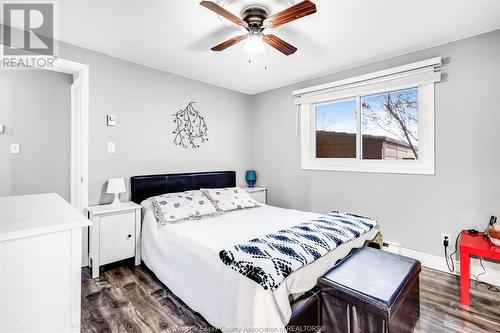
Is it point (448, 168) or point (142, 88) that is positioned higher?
point (142, 88)

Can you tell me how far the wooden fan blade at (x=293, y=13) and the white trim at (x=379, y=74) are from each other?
1648 mm

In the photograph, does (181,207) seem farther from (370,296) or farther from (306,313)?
A: (370,296)

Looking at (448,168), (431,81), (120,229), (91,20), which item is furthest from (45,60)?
(448,168)

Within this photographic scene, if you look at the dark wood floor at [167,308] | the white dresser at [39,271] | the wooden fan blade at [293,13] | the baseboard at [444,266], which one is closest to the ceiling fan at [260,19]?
the wooden fan blade at [293,13]

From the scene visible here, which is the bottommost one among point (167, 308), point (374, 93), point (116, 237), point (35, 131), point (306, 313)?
point (167, 308)

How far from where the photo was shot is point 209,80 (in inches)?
141

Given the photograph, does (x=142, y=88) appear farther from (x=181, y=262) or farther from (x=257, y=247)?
(x=257, y=247)

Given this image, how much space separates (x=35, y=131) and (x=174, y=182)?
1.79 metres

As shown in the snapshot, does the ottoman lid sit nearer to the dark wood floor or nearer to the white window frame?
the dark wood floor

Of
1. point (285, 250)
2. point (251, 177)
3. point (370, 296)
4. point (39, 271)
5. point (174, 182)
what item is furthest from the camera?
point (251, 177)

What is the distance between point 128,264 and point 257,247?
6.12 ft

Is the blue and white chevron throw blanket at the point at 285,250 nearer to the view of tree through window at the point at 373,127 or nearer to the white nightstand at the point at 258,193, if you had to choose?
the view of tree through window at the point at 373,127

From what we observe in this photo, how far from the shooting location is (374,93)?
2996mm

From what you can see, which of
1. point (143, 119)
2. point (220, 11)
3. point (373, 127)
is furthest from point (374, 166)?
point (143, 119)
